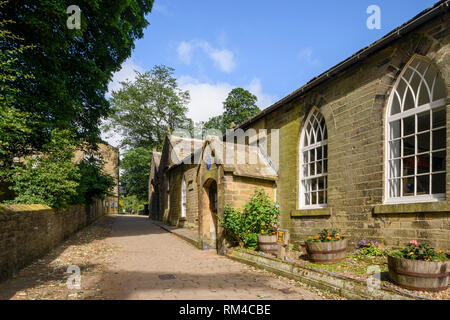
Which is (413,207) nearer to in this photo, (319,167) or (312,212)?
(312,212)

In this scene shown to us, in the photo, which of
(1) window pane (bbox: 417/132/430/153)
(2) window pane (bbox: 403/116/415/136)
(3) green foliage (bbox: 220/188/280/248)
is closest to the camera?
(2) window pane (bbox: 403/116/415/136)

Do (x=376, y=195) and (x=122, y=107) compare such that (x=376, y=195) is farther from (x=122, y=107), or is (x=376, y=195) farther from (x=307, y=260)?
(x=122, y=107)

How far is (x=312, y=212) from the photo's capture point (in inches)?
323

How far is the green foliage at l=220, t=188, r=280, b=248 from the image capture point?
873 centimetres

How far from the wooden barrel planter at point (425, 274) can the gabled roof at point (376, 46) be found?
4.47 meters

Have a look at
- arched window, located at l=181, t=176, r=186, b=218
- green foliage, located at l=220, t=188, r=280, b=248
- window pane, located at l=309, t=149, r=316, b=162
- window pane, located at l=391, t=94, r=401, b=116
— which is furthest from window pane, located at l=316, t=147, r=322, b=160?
arched window, located at l=181, t=176, r=186, b=218

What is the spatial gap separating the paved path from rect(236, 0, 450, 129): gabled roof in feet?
17.8

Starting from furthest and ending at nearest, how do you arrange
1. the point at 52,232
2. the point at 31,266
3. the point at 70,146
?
the point at 70,146 < the point at 52,232 < the point at 31,266

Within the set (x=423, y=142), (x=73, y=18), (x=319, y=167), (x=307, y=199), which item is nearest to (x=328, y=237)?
(x=307, y=199)

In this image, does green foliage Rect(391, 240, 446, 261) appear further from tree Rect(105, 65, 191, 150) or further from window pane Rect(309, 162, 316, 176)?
tree Rect(105, 65, 191, 150)

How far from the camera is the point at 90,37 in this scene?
12.0 m

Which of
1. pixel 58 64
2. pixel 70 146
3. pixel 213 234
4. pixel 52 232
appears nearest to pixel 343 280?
pixel 213 234

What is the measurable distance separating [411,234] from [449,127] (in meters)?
2.16

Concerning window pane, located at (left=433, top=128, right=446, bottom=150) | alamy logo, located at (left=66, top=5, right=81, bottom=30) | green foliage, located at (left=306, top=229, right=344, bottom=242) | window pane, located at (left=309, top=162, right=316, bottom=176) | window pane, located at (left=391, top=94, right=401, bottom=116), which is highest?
alamy logo, located at (left=66, top=5, right=81, bottom=30)
